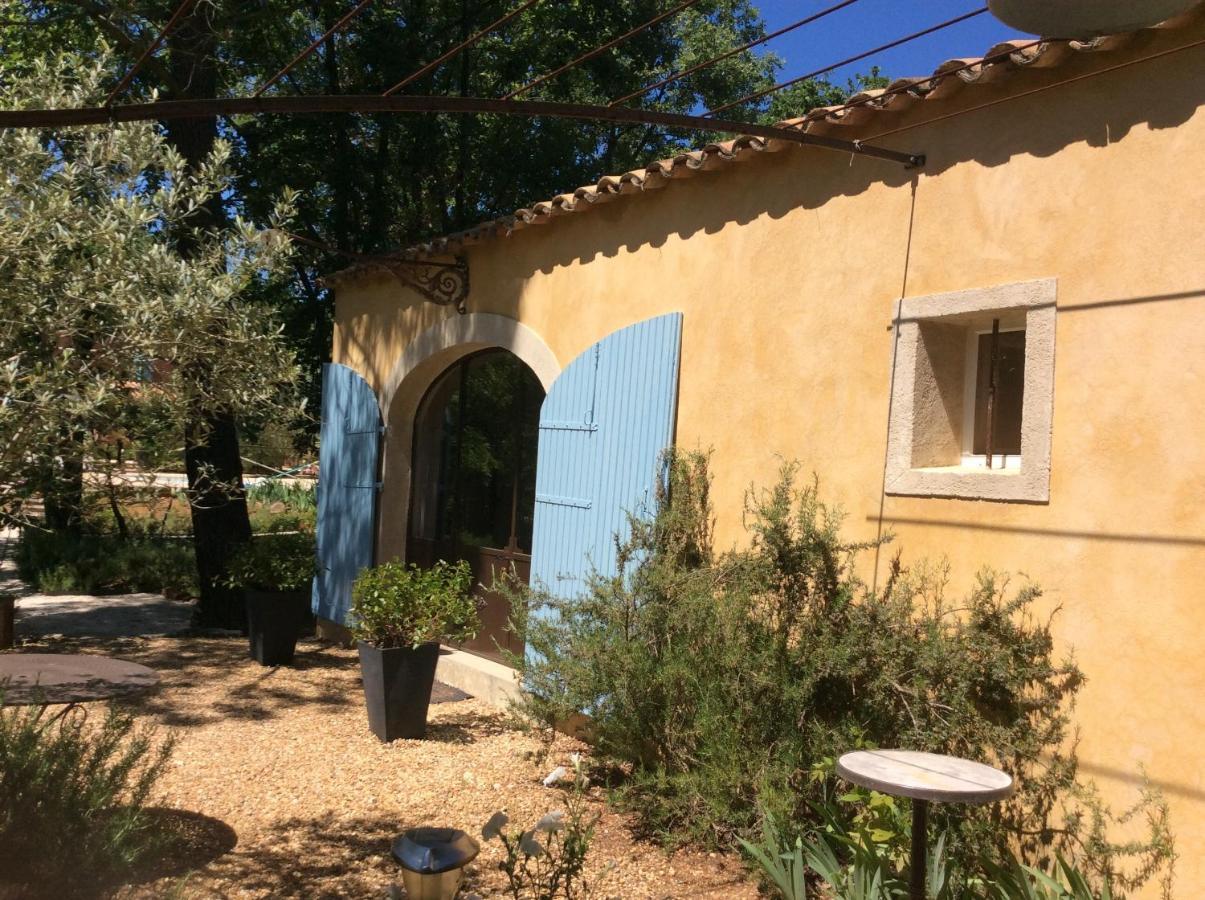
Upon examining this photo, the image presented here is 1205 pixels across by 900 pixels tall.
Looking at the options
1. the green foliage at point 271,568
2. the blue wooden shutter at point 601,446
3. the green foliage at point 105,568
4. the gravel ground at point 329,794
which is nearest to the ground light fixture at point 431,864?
the gravel ground at point 329,794

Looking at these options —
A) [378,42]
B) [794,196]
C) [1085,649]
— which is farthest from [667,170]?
[378,42]

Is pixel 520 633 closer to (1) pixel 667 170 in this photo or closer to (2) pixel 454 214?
(1) pixel 667 170

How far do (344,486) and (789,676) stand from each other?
213 inches

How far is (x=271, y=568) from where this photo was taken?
7.68 m

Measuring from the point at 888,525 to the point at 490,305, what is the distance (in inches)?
147

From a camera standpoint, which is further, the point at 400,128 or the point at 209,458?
the point at 400,128

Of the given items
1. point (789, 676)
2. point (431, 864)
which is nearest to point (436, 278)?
point (789, 676)

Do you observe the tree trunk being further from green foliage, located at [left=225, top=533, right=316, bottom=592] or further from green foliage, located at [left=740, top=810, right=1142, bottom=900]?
green foliage, located at [left=740, top=810, right=1142, bottom=900]

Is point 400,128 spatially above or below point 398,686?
above

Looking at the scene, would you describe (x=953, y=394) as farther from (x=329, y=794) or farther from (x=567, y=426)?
(x=329, y=794)

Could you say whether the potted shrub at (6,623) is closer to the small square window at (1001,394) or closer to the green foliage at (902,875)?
the green foliage at (902,875)

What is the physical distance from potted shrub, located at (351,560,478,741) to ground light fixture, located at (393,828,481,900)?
3.20 meters

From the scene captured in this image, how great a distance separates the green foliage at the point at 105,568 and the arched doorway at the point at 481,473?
4.67 m

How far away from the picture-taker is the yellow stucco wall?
3.41 meters
